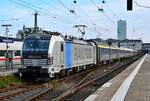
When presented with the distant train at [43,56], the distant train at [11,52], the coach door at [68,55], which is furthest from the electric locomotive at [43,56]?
the distant train at [11,52]

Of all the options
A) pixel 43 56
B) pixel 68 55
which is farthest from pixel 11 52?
pixel 43 56

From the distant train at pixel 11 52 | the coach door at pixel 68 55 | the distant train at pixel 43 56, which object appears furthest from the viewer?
the distant train at pixel 11 52

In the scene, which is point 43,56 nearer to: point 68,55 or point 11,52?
point 68,55

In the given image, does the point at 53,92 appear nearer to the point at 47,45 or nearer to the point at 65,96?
the point at 65,96

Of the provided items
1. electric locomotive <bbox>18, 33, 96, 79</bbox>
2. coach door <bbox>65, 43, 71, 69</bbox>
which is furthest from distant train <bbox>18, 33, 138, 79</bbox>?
coach door <bbox>65, 43, 71, 69</bbox>

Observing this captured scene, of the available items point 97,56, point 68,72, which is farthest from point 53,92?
point 97,56

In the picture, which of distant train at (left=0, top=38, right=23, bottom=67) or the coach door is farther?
distant train at (left=0, top=38, right=23, bottom=67)

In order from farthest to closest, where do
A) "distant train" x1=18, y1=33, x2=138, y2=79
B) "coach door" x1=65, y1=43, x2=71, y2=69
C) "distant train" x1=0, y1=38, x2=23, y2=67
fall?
"distant train" x1=0, y1=38, x2=23, y2=67 < "coach door" x1=65, y1=43, x2=71, y2=69 < "distant train" x1=18, y1=33, x2=138, y2=79

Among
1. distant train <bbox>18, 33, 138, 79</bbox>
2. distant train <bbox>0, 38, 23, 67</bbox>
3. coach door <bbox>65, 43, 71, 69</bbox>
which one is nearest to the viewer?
distant train <bbox>18, 33, 138, 79</bbox>

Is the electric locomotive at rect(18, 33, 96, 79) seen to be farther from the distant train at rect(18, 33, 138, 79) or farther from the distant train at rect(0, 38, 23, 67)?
the distant train at rect(0, 38, 23, 67)

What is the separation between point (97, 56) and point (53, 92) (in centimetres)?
3217

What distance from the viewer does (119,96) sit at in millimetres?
19500

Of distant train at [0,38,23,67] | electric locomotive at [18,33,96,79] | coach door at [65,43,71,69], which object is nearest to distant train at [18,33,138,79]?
electric locomotive at [18,33,96,79]

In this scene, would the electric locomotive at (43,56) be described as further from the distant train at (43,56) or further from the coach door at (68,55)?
Result: the coach door at (68,55)
